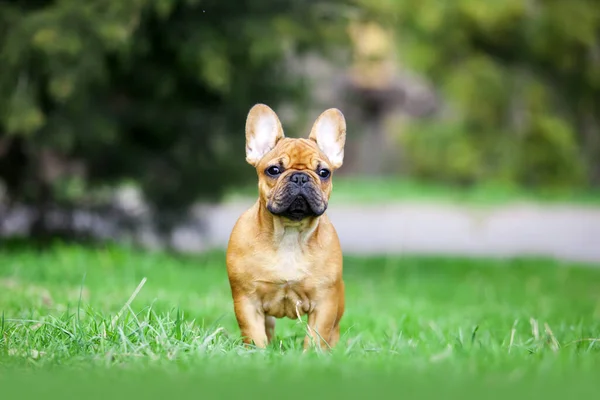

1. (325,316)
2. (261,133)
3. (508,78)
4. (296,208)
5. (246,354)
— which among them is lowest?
(246,354)

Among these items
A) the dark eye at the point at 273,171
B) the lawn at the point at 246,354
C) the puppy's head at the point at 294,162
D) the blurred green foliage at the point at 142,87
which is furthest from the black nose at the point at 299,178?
the blurred green foliage at the point at 142,87

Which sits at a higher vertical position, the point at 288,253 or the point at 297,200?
the point at 297,200

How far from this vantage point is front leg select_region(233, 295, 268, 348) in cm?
453

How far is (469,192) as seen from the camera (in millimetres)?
22797

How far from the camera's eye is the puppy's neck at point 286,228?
186 inches

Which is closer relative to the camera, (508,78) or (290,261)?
(290,261)

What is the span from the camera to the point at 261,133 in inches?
200

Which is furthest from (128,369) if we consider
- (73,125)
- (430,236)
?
(430,236)

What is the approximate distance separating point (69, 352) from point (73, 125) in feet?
18.7

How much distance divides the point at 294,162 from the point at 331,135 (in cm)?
46

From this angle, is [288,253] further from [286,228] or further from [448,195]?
[448,195]

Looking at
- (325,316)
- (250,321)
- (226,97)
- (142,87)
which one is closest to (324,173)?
(325,316)

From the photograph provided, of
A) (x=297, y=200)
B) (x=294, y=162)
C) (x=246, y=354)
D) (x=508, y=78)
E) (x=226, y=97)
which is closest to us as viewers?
(x=246, y=354)

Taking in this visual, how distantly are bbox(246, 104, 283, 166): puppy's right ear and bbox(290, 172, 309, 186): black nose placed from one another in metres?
0.52
